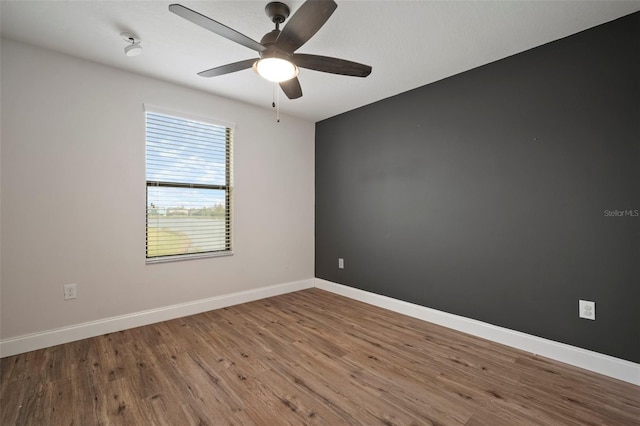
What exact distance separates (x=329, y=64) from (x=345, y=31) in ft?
1.41

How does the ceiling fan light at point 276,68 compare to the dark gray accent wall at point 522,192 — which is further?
the dark gray accent wall at point 522,192

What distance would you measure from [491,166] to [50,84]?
12.9ft

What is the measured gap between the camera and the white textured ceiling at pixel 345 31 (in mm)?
1959

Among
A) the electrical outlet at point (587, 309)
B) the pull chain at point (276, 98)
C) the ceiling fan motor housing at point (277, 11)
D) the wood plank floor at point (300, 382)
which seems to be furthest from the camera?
the pull chain at point (276, 98)

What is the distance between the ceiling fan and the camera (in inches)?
59.4

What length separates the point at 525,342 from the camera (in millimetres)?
2461

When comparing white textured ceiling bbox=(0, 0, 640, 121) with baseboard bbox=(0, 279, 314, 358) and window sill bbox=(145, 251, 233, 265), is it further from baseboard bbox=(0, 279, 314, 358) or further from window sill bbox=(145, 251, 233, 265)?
baseboard bbox=(0, 279, 314, 358)

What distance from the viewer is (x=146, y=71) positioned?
2.88 metres

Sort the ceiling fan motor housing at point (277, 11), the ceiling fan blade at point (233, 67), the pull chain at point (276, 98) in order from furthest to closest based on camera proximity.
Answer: the pull chain at point (276, 98), the ceiling fan blade at point (233, 67), the ceiling fan motor housing at point (277, 11)

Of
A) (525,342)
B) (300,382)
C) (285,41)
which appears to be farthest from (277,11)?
(525,342)

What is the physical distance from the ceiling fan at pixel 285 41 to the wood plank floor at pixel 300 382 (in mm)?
2134

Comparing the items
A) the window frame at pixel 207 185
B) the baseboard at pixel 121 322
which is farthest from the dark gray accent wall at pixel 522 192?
the window frame at pixel 207 185

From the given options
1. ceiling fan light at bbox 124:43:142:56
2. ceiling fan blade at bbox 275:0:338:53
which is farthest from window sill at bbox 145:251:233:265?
ceiling fan blade at bbox 275:0:338:53

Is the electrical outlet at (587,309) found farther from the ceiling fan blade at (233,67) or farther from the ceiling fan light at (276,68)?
the ceiling fan blade at (233,67)
